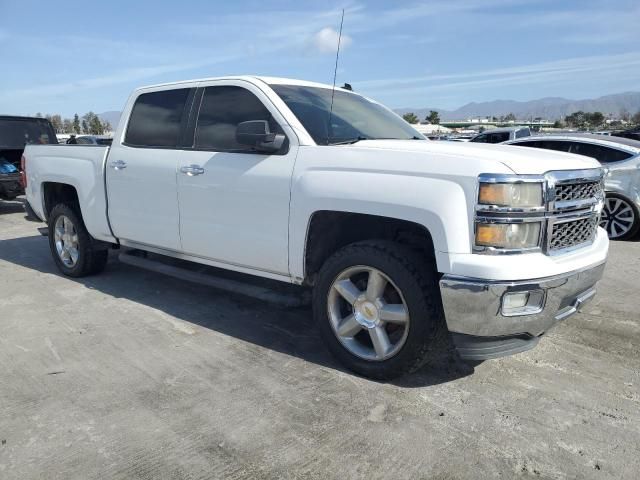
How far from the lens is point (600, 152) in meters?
8.17

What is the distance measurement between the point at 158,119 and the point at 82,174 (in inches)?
46.2

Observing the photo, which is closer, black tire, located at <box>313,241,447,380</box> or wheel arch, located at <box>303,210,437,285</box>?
black tire, located at <box>313,241,447,380</box>

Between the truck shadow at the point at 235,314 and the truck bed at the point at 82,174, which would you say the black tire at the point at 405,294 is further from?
the truck bed at the point at 82,174

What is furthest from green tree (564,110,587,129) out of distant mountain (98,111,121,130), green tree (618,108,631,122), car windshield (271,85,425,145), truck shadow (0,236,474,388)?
truck shadow (0,236,474,388)

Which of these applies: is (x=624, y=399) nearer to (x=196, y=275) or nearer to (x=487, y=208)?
(x=487, y=208)

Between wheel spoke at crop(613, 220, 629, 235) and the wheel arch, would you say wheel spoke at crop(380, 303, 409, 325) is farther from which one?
wheel spoke at crop(613, 220, 629, 235)

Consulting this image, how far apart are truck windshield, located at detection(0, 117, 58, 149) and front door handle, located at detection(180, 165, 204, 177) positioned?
8.92m

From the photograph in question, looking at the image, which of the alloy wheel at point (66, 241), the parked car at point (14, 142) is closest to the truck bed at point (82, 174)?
the alloy wheel at point (66, 241)

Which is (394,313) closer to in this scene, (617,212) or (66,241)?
(66,241)

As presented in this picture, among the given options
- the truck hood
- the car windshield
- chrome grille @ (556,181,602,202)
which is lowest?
chrome grille @ (556,181,602,202)

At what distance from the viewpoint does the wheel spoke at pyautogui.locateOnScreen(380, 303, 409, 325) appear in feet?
10.8

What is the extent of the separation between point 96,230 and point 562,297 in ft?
14.3

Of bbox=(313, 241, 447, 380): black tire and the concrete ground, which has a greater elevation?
bbox=(313, 241, 447, 380): black tire

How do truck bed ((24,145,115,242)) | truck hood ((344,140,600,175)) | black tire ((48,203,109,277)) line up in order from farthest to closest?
black tire ((48,203,109,277)), truck bed ((24,145,115,242)), truck hood ((344,140,600,175))
